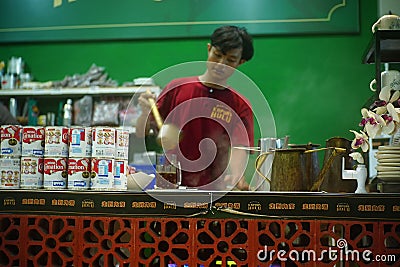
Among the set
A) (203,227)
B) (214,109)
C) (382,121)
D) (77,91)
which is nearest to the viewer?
(203,227)

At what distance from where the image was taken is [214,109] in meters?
3.00

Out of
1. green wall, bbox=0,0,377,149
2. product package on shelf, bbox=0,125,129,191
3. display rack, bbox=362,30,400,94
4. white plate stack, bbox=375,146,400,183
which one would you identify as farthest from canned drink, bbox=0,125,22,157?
green wall, bbox=0,0,377,149

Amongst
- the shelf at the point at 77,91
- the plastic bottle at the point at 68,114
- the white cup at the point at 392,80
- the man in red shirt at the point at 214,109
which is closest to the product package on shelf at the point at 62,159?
the man in red shirt at the point at 214,109

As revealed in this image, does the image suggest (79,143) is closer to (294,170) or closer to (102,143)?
(102,143)

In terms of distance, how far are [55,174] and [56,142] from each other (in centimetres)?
11

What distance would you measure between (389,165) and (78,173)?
1032 millimetres

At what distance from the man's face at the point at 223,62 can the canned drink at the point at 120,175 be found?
1.30 metres

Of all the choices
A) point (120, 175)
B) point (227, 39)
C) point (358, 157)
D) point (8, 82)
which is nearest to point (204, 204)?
point (120, 175)

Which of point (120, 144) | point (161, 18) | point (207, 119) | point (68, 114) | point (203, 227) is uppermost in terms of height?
point (161, 18)

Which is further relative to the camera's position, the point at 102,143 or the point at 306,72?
the point at 306,72

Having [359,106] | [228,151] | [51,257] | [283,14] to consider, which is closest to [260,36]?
[283,14]

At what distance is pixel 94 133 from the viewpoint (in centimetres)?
182

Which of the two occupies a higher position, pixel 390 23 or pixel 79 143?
pixel 390 23

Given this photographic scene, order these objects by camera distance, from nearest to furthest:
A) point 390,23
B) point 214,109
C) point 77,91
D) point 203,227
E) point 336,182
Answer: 1. point 203,227
2. point 336,182
3. point 390,23
4. point 214,109
5. point 77,91
